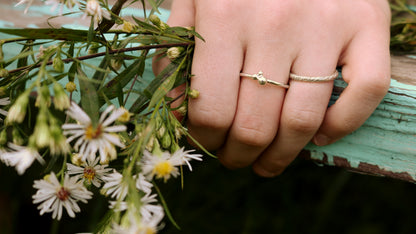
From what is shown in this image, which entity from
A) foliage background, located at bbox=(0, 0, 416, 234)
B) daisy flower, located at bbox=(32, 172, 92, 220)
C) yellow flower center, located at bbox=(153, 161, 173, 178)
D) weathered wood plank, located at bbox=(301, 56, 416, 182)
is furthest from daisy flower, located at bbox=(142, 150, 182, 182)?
foliage background, located at bbox=(0, 0, 416, 234)

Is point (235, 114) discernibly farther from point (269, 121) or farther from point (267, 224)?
point (267, 224)

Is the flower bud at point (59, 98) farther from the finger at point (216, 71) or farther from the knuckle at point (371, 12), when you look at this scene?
the knuckle at point (371, 12)

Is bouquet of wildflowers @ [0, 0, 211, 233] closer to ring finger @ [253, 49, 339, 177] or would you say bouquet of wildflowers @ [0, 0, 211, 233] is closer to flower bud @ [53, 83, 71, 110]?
flower bud @ [53, 83, 71, 110]

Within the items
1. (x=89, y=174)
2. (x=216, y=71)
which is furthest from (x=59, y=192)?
(x=216, y=71)

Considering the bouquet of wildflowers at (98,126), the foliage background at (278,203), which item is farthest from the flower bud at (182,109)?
the foliage background at (278,203)

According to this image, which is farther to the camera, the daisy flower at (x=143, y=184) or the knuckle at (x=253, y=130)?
the knuckle at (x=253, y=130)

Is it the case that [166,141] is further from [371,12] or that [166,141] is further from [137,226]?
[371,12]
